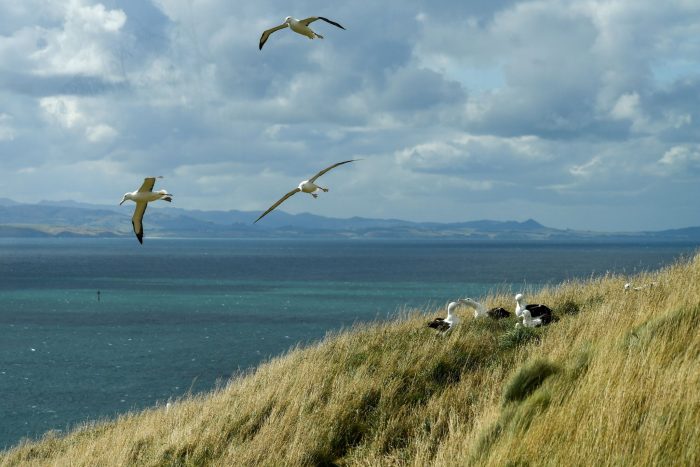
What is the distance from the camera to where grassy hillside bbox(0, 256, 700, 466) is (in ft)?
22.5

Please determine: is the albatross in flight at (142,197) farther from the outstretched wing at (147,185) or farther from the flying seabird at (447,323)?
the flying seabird at (447,323)

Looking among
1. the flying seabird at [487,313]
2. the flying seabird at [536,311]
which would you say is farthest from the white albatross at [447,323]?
the flying seabird at [536,311]

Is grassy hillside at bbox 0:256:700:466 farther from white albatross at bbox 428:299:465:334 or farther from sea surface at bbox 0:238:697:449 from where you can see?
sea surface at bbox 0:238:697:449

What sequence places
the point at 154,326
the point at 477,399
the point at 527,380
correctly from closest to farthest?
1. the point at 527,380
2. the point at 477,399
3. the point at 154,326

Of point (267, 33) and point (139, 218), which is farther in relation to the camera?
point (267, 33)

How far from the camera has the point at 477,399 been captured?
1119 centimetres

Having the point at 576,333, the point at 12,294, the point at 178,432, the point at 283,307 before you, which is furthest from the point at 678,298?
the point at 12,294

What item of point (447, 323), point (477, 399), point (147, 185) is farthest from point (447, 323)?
point (147, 185)

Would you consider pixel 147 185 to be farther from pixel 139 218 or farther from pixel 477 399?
pixel 477 399

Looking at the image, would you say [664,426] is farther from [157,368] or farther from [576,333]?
[157,368]

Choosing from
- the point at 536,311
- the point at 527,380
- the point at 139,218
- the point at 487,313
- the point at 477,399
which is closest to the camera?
the point at 527,380

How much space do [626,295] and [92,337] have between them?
5423 centimetres

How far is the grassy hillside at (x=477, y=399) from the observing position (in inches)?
270

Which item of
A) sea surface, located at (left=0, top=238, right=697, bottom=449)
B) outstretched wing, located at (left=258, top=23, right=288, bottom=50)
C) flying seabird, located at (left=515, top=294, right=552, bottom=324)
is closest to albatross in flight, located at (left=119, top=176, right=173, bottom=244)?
outstretched wing, located at (left=258, top=23, right=288, bottom=50)
